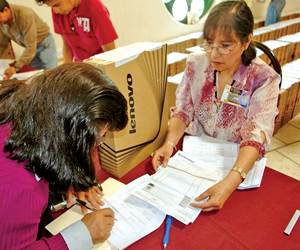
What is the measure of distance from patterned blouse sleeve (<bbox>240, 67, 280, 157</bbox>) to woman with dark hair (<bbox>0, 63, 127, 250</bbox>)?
63 cm

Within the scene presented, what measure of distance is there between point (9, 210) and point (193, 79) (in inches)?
35.1

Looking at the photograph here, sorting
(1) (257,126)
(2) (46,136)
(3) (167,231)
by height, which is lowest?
(3) (167,231)

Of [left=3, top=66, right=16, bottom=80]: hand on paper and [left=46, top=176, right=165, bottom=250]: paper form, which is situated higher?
[left=3, top=66, right=16, bottom=80]: hand on paper

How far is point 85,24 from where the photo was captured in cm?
162

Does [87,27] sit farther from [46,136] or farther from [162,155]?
[46,136]

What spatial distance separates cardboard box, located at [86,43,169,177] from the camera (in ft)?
3.11

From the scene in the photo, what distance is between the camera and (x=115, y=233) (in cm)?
80

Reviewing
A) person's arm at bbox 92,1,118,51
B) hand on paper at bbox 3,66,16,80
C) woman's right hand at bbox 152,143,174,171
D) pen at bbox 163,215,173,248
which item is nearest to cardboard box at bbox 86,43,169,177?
woman's right hand at bbox 152,143,174,171

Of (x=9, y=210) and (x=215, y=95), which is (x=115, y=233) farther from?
(x=215, y=95)

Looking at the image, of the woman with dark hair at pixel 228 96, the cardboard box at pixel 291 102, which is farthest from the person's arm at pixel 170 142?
the cardboard box at pixel 291 102

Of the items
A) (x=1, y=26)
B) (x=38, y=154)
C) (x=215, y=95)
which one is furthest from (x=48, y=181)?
(x=1, y=26)

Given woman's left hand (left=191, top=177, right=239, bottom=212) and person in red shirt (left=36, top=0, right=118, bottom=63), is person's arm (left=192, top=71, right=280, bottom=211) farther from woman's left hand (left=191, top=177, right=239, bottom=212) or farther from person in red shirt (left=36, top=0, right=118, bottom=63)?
person in red shirt (left=36, top=0, right=118, bottom=63)

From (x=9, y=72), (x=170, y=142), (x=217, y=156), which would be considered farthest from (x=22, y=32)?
(x=217, y=156)

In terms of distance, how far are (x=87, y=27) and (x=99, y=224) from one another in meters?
1.19
